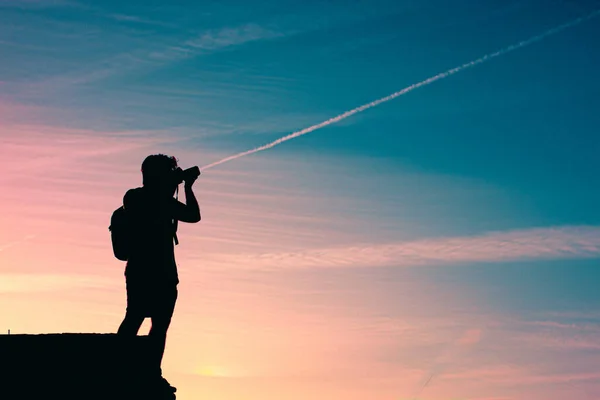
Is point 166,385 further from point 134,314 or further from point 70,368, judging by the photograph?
point 70,368

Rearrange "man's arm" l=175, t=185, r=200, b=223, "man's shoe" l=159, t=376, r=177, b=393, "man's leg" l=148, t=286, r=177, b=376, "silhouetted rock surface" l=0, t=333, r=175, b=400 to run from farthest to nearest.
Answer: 1. "man's arm" l=175, t=185, r=200, b=223
2. "man's leg" l=148, t=286, r=177, b=376
3. "man's shoe" l=159, t=376, r=177, b=393
4. "silhouetted rock surface" l=0, t=333, r=175, b=400

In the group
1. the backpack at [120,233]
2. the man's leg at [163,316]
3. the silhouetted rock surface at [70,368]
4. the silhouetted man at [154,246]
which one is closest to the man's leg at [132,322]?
the silhouetted man at [154,246]

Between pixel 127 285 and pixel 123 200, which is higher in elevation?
pixel 123 200

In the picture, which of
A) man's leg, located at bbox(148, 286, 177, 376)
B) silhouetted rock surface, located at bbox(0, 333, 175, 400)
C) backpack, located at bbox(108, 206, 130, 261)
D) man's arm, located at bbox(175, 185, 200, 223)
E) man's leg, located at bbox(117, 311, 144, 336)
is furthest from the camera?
man's arm, located at bbox(175, 185, 200, 223)

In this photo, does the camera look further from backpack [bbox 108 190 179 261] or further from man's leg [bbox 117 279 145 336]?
man's leg [bbox 117 279 145 336]

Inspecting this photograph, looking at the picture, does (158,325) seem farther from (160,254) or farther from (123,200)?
(123,200)

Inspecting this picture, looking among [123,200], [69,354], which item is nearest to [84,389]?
[69,354]

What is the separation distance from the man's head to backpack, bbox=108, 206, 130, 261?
47 centimetres

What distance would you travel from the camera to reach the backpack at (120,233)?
10773mm

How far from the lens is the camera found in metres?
11.1

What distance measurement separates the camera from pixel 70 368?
343 inches

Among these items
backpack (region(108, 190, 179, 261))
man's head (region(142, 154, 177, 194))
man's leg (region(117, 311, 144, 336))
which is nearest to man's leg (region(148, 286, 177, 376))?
man's leg (region(117, 311, 144, 336))

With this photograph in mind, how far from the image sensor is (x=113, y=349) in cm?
908

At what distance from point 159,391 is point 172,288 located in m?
1.47
